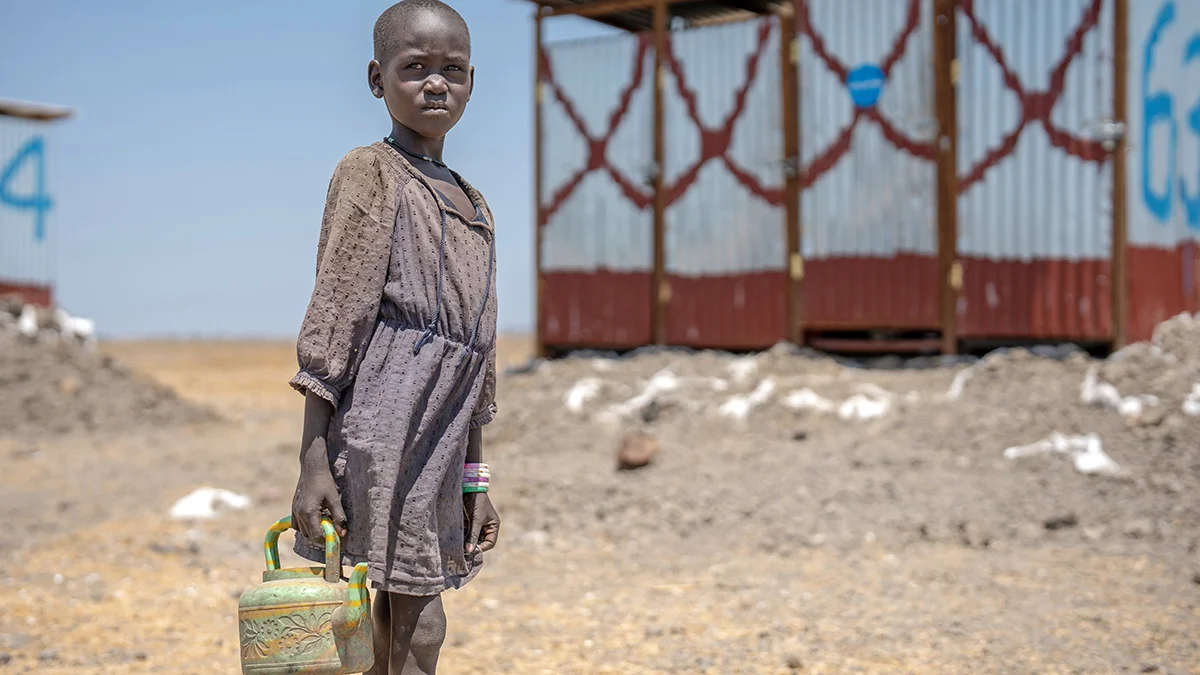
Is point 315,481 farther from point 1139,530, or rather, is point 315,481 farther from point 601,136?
point 601,136

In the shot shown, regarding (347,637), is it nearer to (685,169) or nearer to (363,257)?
(363,257)

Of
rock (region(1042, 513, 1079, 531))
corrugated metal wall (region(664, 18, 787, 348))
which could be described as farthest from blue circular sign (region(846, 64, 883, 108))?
rock (region(1042, 513, 1079, 531))

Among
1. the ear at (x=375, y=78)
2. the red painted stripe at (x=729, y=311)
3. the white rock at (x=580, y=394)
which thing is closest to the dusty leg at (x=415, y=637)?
the ear at (x=375, y=78)

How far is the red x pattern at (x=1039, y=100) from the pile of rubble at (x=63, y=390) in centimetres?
966

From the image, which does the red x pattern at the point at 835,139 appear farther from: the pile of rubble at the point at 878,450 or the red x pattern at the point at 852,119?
the pile of rubble at the point at 878,450

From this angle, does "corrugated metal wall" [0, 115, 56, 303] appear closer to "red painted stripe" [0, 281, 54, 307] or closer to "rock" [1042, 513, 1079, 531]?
"red painted stripe" [0, 281, 54, 307]

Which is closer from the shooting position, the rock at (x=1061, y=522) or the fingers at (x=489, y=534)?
the fingers at (x=489, y=534)

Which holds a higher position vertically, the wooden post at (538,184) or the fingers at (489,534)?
the wooden post at (538,184)

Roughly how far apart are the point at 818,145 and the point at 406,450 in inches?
283

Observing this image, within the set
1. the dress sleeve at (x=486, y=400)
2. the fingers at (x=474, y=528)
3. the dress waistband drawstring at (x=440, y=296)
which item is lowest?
the fingers at (x=474, y=528)

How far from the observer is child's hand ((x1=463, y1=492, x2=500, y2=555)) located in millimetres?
2834

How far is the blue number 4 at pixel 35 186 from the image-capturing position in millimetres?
17781

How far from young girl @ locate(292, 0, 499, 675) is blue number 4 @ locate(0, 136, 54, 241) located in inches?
676

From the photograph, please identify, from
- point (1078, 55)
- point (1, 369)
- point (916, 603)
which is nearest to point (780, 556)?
point (916, 603)
